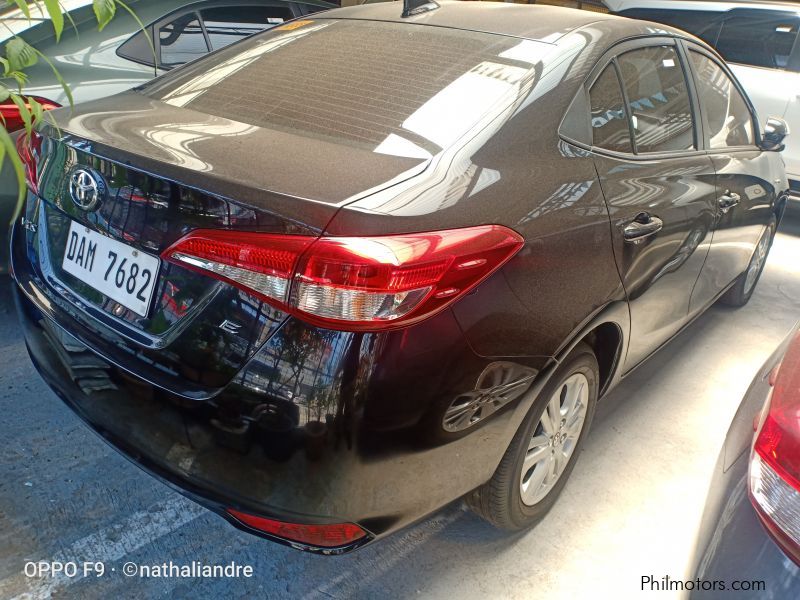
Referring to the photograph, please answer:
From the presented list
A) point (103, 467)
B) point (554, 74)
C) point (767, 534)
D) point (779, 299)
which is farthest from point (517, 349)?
point (779, 299)

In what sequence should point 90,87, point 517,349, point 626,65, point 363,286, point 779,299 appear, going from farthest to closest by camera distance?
point 779,299 < point 90,87 < point 626,65 < point 517,349 < point 363,286

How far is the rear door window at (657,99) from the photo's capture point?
2273 mm

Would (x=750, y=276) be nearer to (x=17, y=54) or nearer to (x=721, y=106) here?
(x=721, y=106)

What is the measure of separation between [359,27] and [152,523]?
1657mm

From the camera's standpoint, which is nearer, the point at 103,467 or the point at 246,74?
the point at 246,74

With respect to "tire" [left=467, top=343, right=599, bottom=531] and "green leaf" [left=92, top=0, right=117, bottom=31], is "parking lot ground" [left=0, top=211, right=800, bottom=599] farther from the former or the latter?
"green leaf" [left=92, top=0, right=117, bottom=31]

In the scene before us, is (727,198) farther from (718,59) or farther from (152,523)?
(152,523)

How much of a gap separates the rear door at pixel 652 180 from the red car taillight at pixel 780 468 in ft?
2.54

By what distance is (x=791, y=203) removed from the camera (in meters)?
6.62

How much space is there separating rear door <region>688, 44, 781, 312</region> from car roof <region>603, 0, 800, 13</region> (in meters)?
3.35

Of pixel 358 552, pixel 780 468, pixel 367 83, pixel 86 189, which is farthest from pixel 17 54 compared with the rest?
pixel 358 552

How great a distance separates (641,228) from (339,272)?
1.10 meters

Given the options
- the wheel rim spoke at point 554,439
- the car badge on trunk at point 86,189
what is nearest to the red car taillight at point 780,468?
the wheel rim spoke at point 554,439

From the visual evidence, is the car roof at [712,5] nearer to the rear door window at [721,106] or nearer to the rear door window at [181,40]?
the rear door window at [721,106]
